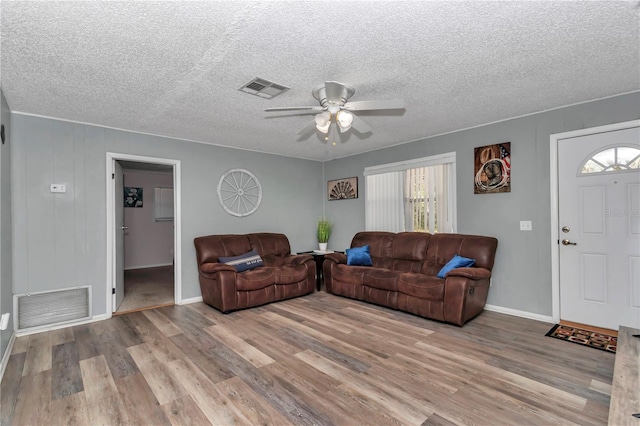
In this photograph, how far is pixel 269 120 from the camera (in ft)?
12.5

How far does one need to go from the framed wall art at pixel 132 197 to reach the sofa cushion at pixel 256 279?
4.99 metres

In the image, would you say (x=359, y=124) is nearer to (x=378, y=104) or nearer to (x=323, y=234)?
(x=378, y=104)

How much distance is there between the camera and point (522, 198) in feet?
12.5

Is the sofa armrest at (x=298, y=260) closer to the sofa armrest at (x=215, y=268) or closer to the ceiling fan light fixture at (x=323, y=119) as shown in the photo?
the sofa armrest at (x=215, y=268)


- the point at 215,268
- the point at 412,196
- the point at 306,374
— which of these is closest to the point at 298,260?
the point at 215,268

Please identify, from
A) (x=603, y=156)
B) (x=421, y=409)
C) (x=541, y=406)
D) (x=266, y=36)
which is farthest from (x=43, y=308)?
(x=603, y=156)

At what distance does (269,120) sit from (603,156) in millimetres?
3710

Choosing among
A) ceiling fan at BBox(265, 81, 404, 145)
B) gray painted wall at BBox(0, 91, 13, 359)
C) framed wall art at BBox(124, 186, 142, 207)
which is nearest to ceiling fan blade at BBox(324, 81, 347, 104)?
ceiling fan at BBox(265, 81, 404, 145)

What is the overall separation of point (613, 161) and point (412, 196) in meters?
2.41

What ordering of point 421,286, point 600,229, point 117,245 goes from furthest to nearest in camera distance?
point 117,245 < point 421,286 < point 600,229

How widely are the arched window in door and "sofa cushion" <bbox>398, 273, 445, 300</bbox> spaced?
2.00m

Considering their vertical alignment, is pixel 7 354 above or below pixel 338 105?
below

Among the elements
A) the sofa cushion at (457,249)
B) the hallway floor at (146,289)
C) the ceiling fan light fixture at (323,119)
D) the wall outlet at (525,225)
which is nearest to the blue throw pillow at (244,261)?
the hallway floor at (146,289)

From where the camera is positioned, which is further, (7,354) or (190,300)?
(190,300)
